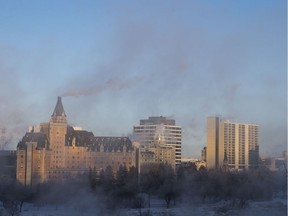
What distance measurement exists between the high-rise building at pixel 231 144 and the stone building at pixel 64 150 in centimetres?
368

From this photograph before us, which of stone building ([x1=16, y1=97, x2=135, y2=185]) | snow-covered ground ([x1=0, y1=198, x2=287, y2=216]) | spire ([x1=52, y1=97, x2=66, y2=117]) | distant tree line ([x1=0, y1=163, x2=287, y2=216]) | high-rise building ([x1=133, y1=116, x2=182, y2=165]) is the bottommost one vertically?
snow-covered ground ([x1=0, y1=198, x2=287, y2=216])

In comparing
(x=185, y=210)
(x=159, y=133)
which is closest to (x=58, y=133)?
(x=159, y=133)

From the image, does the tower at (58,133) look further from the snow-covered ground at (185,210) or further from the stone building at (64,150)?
the snow-covered ground at (185,210)

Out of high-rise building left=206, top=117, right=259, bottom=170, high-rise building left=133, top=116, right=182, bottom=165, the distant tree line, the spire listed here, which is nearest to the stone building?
the spire

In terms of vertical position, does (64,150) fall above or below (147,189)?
above

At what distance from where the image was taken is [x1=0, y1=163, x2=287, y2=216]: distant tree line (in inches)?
526

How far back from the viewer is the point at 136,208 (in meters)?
12.6

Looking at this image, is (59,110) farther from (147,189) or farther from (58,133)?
(147,189)

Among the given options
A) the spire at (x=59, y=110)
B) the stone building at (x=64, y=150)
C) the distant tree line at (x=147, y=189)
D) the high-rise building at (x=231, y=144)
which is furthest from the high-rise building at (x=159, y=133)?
the distant tree line at (x=147, y=189)

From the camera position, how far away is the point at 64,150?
2059 centimetres

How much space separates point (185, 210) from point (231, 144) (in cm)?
1284

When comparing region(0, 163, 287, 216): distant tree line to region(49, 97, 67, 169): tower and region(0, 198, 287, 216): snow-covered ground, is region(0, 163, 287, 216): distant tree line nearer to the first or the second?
region(0, 198, 287, 216): snow-covered ground

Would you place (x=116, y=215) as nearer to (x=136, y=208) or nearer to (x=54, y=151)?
(x=136, y=208)

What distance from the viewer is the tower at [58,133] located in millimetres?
20156
